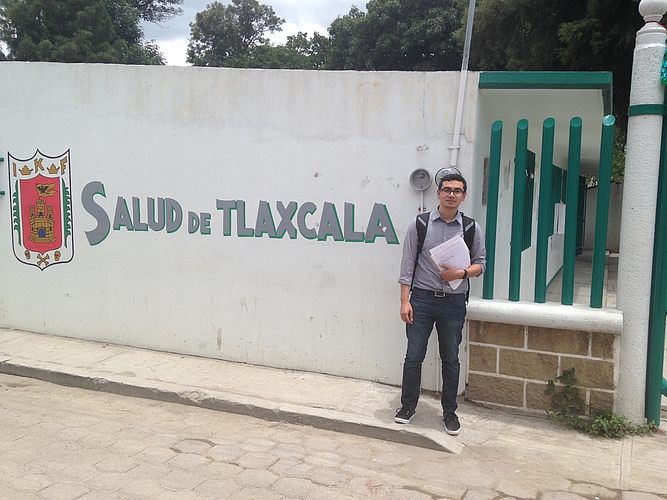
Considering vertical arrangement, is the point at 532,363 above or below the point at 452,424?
above

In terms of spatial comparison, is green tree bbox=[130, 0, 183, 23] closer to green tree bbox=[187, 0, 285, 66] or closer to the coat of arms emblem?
green tree bbox=[187, 0, 285, 66]

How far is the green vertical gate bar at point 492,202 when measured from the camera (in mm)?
4516

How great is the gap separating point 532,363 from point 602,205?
4.11ft

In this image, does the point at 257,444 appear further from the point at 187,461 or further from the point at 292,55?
the point at 292,55

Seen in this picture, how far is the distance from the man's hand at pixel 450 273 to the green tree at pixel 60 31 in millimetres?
21774

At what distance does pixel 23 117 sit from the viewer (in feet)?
19.9

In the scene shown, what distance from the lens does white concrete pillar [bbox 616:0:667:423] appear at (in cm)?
407

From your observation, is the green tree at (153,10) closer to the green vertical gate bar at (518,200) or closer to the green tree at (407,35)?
the green tree at (407,35)

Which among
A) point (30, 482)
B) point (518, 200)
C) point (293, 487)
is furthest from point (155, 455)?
point (518, 200)

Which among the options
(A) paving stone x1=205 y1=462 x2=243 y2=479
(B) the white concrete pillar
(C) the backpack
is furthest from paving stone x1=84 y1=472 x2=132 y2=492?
(B) the white concrete pillar

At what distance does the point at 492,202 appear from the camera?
459 cm

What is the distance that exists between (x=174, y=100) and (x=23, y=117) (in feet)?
5.96

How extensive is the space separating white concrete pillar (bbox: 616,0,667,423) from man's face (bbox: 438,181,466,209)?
3.87 ft

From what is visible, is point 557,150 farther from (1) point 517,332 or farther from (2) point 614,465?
(2) point 614,465
